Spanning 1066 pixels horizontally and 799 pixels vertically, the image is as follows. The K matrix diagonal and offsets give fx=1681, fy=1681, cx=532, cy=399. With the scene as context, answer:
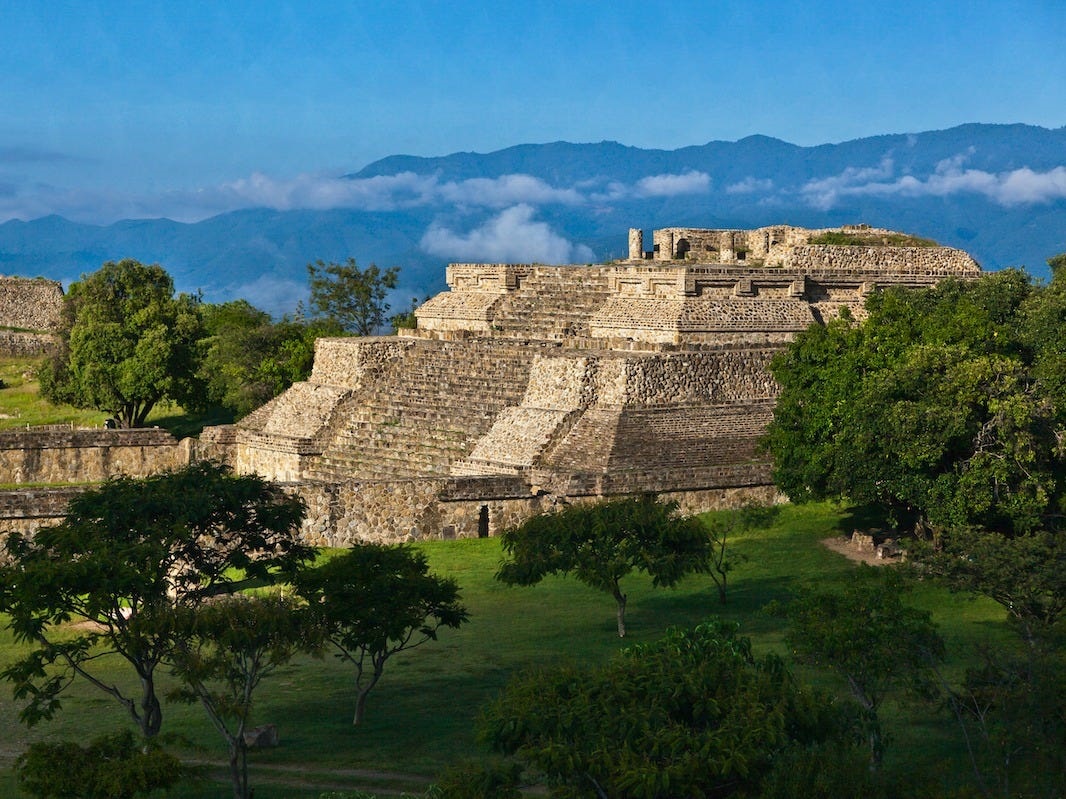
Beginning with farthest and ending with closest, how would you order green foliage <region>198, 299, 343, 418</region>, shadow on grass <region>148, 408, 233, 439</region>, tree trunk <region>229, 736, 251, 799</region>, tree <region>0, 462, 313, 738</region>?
shadow on grass <region>148, 408, 233, 439</region>
green foliage <region>198, 299, 343, 418</region>
tree <region>0, 462, 313, 738</region>
tree trunk <region>229, 736, 251, 799</region>

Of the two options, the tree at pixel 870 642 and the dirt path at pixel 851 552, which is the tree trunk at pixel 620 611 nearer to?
the dirt path at pixel 851 552

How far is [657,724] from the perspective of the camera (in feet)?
43.9

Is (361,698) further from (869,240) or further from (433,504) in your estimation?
(869,240)

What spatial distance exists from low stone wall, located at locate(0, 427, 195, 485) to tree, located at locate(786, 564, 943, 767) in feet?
67.9

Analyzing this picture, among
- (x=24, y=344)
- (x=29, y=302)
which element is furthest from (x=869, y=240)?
(x=29, y=302)

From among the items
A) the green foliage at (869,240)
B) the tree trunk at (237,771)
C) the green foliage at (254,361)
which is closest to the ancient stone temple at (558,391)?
the green foliage at (869,240)

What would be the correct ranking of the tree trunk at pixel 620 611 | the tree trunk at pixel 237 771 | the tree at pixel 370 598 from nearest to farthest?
the tree trunk at pixel 237 771, the tree at pixel 370 598, the tree trunk at pixel 620 611

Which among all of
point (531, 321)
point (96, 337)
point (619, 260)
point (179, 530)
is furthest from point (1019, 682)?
point (96, 337)

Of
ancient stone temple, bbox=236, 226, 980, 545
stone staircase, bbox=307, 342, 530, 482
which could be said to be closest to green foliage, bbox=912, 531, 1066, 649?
ancient stone temple, bbox=236, 226, 980, 545

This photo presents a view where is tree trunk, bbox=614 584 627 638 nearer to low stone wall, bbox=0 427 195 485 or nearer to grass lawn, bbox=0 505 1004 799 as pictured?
grass lawn, bbox=0 505 1004 799

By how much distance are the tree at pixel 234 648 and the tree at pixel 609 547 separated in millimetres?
4883

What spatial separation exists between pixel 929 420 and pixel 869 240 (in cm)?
1489

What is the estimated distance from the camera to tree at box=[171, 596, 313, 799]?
16125mm

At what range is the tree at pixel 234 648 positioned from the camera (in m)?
16.1
